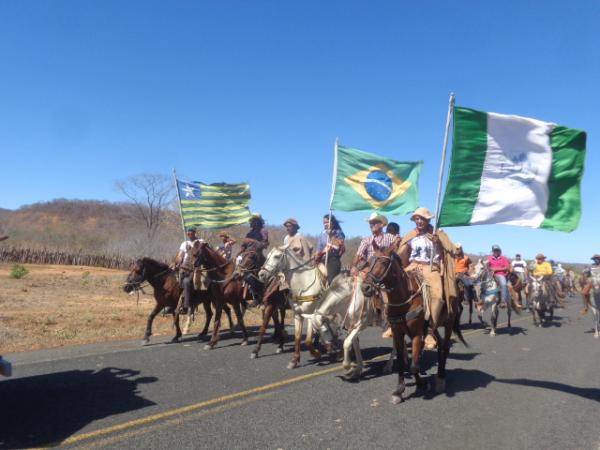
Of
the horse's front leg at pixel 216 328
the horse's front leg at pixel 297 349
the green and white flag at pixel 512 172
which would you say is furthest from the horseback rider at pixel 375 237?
the horse's front leg at pixel 216 328

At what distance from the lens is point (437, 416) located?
5879mm

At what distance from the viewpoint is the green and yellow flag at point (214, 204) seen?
490 inches

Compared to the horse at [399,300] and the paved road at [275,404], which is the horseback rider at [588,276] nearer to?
the paved road at [275,404]

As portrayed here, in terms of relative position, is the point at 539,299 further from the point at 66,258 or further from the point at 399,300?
the point at 66,258

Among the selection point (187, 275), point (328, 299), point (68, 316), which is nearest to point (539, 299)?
point (328, 299)

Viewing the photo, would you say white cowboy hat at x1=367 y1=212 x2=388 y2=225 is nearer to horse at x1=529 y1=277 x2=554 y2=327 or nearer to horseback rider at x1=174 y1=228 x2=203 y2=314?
horseback rider at x1=174 y1=228 x2=203 y2=314

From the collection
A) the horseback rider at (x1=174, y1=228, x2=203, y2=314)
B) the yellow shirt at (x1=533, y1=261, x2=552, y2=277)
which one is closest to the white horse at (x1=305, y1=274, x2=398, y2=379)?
the horseback rider at (x1=174, y1=228, x2=203, y2=314)

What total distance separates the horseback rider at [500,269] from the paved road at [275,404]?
4655 mm

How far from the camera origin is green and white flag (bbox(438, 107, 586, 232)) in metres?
6.61

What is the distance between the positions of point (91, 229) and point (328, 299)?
99.3 metres

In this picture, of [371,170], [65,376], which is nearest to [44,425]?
[65,376]

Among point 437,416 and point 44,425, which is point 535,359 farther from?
point 44,425

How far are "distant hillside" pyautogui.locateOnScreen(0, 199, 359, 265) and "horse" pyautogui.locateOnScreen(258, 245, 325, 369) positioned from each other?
130 ft

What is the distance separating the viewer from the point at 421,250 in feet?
24.2
